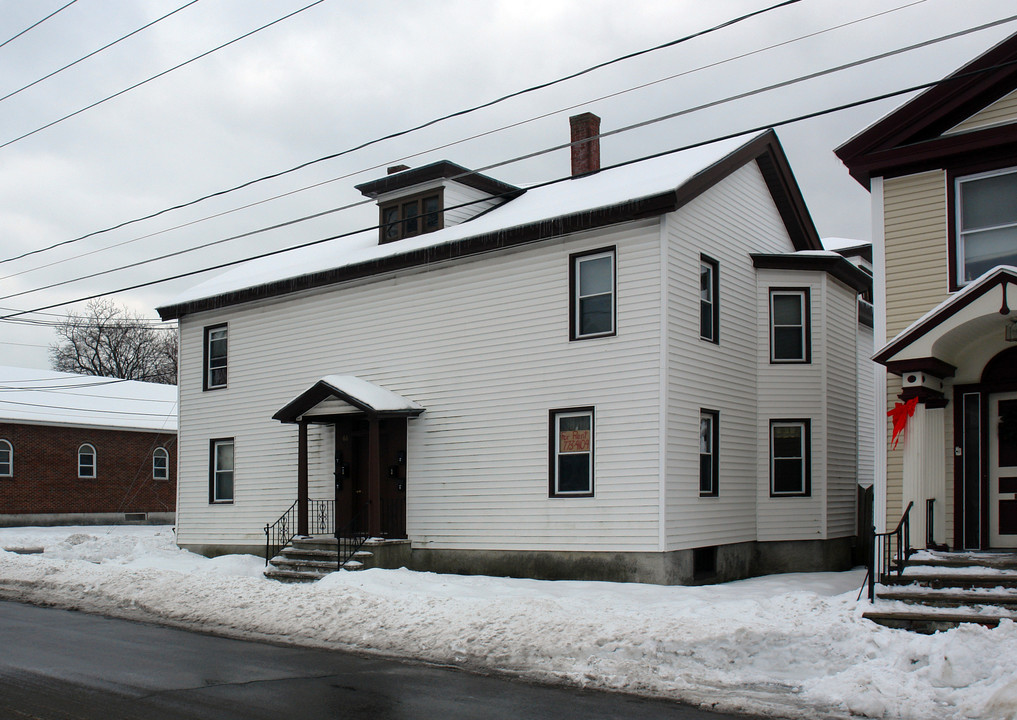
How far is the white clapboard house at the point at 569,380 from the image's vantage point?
15898 millimetres

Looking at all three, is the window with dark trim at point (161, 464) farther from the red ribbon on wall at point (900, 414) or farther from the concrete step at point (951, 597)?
the concrete step at point (951, 597)

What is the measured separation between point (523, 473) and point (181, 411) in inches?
421

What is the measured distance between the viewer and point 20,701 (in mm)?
8227

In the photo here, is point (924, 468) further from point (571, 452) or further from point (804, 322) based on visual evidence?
point (804, 322)

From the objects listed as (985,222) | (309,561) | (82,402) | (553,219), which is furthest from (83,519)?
(985,222)

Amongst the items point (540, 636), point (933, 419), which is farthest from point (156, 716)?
point (933, 419)

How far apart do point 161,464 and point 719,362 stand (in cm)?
2913

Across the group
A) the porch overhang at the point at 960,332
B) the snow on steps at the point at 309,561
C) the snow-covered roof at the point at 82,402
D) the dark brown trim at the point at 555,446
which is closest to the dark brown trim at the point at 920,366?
the porch overhang at the point at 960,332

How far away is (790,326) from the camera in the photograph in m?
18.9

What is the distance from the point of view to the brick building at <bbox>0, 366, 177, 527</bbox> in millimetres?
33688

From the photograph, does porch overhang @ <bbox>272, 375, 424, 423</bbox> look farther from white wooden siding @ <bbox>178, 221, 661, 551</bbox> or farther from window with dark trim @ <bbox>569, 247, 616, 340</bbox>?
window with dark trim @ <bbox>569, 247, 616, 340</bbox>

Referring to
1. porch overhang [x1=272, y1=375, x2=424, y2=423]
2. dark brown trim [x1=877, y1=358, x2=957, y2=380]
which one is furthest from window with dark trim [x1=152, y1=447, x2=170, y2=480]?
dark brown trim [x1=877, y1=358, x2=957, y2=380]

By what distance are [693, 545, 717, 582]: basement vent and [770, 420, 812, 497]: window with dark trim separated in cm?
222

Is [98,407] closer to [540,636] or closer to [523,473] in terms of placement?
[523,473]
